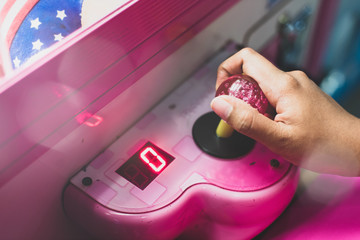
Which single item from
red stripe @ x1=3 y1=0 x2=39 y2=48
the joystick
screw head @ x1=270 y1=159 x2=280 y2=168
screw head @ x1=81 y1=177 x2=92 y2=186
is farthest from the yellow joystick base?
red stripe @ x1=3 y1=0 x2=39 y2=48

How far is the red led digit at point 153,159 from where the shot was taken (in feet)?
2.94

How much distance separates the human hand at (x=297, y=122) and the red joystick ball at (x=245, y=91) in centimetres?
3

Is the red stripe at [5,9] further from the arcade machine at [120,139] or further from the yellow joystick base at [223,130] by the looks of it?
the yellow joystick base at [223,130]

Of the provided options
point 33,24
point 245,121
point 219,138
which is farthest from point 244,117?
point 33,24

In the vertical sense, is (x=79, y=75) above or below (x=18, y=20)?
below

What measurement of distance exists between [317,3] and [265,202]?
1.35 metres

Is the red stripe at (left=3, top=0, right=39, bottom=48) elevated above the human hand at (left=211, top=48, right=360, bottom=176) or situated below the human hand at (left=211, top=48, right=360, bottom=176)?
above

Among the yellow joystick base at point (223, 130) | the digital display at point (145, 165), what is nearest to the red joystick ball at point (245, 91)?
the yellow joystick base at point (223, 130)

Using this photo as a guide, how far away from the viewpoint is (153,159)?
911 millimetres

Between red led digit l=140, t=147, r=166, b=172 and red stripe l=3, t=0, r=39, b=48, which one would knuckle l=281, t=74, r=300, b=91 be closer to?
red led digit l=140, t=147, r=166, b=172

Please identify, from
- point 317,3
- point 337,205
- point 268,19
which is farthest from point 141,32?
point 317,3

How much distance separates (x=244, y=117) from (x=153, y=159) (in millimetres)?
319

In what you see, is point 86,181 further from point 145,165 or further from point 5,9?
point 5,9

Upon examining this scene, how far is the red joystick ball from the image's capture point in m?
0.73
